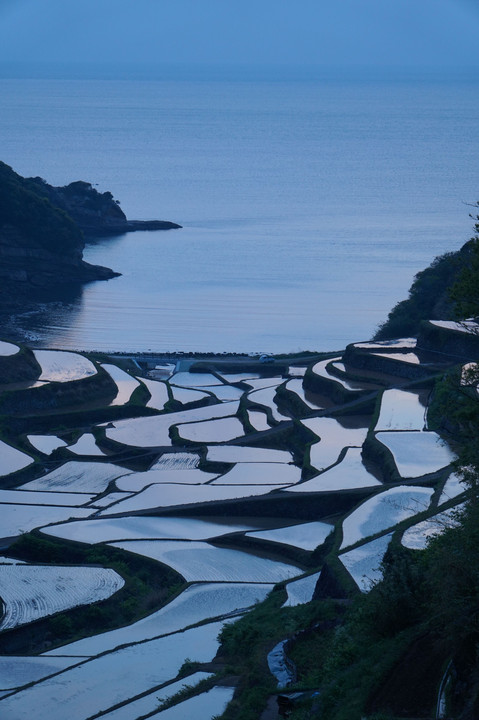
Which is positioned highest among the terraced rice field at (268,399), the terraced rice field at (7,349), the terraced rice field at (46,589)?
the terraced rice field at (7,349)

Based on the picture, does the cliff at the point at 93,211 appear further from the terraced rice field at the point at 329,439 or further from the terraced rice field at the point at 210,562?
the terraced rice field at the point at 210,562

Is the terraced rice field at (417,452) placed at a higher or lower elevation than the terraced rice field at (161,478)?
higher

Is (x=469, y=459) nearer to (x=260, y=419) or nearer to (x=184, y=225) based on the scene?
(x=260, y=419)

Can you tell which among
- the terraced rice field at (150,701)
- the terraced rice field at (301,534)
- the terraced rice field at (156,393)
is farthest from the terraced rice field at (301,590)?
the terraced rice field at (156,393)

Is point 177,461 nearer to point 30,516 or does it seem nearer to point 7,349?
point 30,516

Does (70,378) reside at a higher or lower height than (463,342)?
lower

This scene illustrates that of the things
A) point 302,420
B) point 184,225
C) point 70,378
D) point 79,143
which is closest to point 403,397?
point 302,420

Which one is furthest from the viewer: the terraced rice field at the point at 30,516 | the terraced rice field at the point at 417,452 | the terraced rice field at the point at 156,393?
the terraced rice field at the point at 156,393

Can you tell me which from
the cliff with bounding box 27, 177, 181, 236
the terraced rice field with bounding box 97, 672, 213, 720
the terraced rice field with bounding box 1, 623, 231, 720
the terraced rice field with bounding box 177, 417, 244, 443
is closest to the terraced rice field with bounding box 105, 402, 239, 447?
the terraced rice field with bounding box 177, 417, 244, 443
